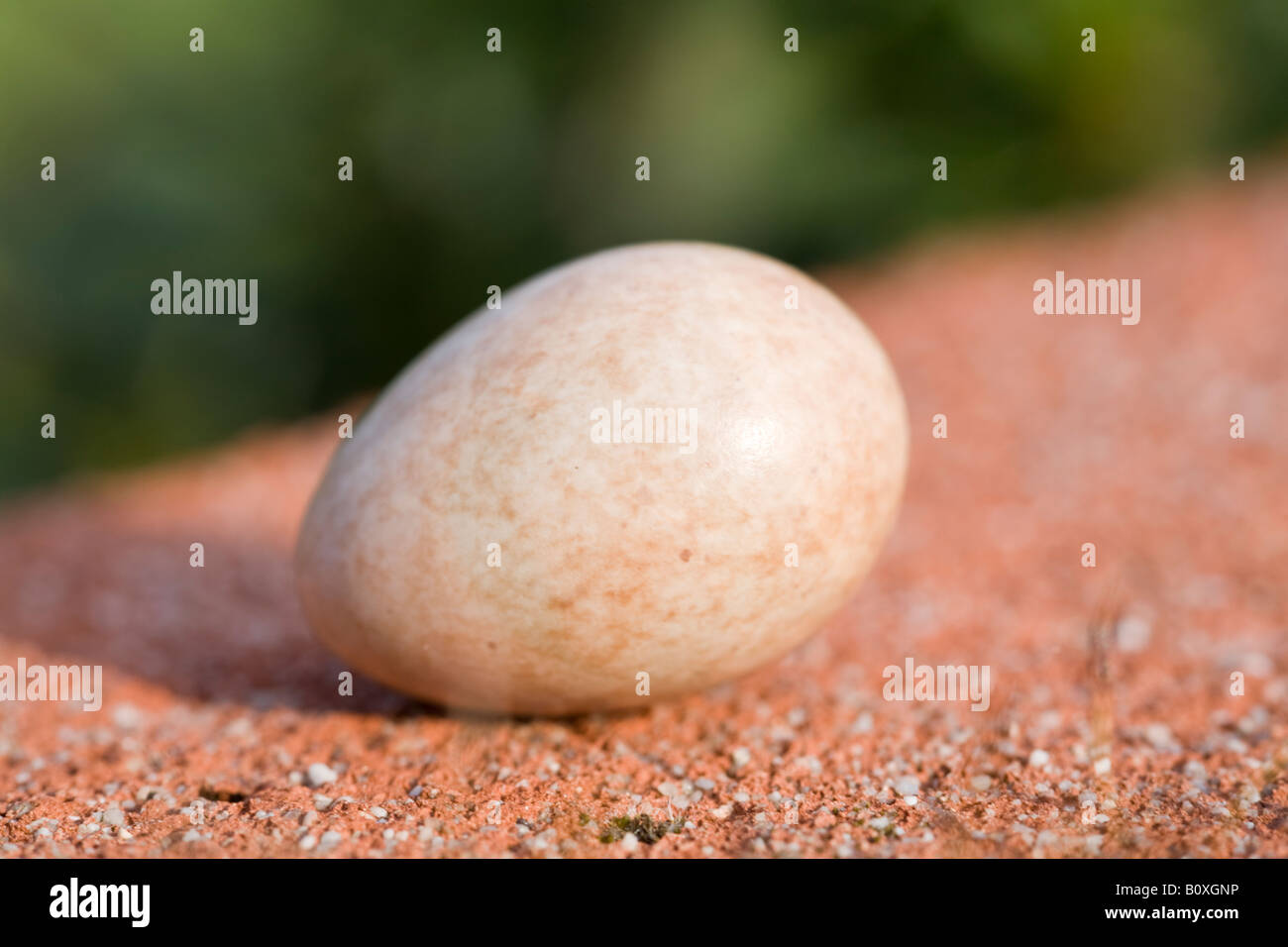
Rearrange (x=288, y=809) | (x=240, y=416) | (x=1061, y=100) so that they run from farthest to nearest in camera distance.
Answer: (x=240, y=416), (x=1061, y=100), (x=288, y=809)

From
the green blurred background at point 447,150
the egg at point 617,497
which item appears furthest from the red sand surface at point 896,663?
the green blurred background at point 447,150

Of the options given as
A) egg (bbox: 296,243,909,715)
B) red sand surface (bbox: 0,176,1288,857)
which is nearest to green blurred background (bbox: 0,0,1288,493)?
red sand surface (bbox: 0,176,1288,857)

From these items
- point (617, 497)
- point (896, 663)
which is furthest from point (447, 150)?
point (617, 497)

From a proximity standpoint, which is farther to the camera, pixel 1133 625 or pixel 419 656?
pixel 1133 625

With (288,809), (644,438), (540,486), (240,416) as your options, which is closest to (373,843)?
(288,809)

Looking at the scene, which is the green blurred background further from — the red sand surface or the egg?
the egg

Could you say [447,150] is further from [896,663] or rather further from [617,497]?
[617,497]

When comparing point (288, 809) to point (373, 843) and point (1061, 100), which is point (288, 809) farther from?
point (1061, 100)
